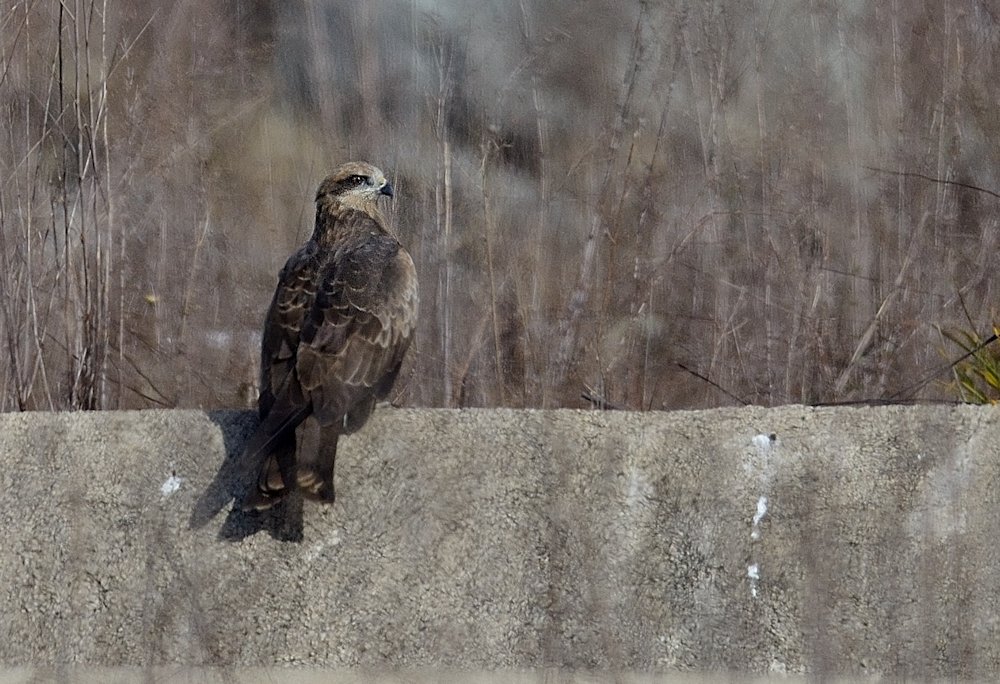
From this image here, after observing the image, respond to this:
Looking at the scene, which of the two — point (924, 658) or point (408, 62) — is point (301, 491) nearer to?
point (924, 658)

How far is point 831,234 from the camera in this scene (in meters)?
4.59

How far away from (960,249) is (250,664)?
2767 mm

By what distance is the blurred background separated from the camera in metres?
4.27

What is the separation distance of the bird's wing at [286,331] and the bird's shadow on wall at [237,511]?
0.16m

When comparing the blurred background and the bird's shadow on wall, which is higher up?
the blurred background

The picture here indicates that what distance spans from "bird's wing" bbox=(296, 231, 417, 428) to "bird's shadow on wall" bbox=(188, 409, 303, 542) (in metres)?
0.21

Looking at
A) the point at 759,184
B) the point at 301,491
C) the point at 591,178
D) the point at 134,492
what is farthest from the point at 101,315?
the point at 759,184

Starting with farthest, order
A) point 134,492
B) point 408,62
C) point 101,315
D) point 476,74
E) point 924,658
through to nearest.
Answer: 1. point 476,74
2. point 408,62
3. point 101,315
4. point 134,492
5. point 924,658

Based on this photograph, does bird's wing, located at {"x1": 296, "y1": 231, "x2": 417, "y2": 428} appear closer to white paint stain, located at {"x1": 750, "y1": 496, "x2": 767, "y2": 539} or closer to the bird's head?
the bird's head

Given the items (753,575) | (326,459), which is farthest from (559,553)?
(326,459)

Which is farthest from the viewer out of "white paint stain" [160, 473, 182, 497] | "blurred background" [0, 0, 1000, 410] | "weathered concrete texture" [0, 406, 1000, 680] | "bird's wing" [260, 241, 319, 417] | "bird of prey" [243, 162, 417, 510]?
Answer: "blurred background" [0, 0, 1000, 410]

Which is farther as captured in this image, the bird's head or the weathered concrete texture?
the bird's head

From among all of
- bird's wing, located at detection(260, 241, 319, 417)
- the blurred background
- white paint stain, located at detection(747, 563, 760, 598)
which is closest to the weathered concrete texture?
white paint stain, located at detection(747, 563, 760, 598)

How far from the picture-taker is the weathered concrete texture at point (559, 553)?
9.55 feet
